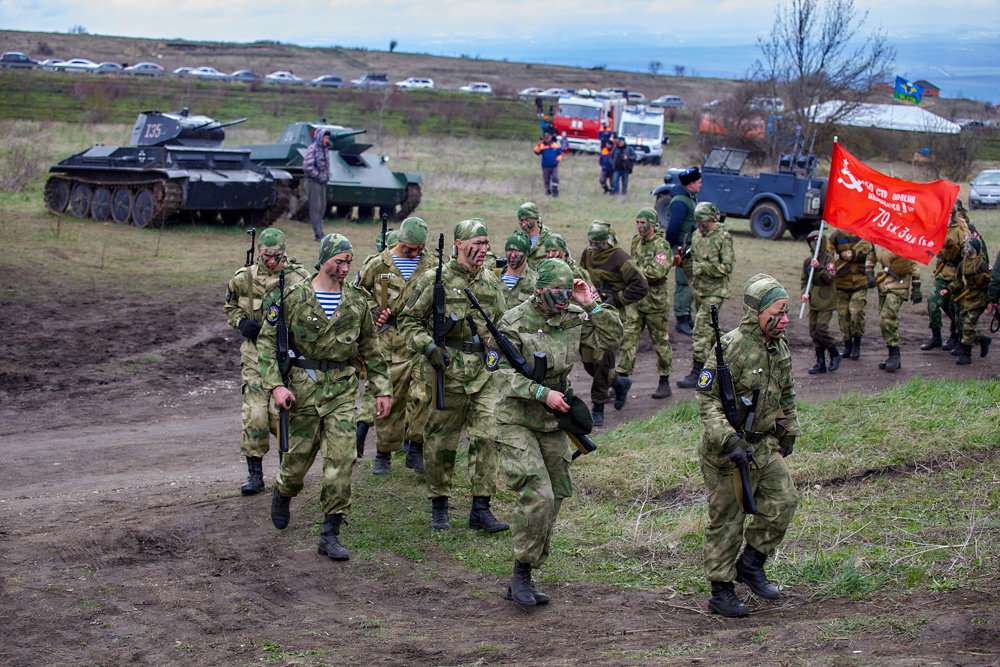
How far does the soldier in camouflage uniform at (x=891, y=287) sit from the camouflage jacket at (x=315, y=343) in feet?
24.8

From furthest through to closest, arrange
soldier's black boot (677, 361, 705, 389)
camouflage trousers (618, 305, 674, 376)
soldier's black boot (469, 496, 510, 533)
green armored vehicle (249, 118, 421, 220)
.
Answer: green armored vehicle (249, 118, 421, 220) < soldier's black boot (677, 361, 705, 389) < camouflage trousers (618, 305, 674, 376) < soldier's black boot (469, 496, 510, 533)

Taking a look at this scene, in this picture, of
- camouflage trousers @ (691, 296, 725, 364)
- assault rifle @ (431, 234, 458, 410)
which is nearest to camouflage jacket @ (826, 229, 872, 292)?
camouflage trousers @ (691, 296, 725, 364)

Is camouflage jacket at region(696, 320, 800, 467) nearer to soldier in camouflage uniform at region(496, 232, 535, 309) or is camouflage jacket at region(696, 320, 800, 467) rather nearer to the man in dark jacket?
soldier in camouflage uniform at region(496, 232, 535, 309)

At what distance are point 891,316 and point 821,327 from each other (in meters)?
0.92

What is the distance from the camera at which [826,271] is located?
11367mm

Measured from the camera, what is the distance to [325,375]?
20.0 ft

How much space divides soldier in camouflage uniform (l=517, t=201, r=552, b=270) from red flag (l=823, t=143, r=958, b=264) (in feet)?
12.2

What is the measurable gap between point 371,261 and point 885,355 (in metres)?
7.62

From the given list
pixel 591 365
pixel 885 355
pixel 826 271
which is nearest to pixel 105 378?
pixel 591 365

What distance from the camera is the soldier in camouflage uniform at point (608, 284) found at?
9.50 m

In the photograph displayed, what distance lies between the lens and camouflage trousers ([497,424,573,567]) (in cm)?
540

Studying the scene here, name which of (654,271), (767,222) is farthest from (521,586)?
(767,222)

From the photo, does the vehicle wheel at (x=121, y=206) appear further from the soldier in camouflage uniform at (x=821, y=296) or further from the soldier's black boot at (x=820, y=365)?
the soldier's black boot at (x=820, y=365)

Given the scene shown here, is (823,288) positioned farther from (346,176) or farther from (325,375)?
(346,176)
